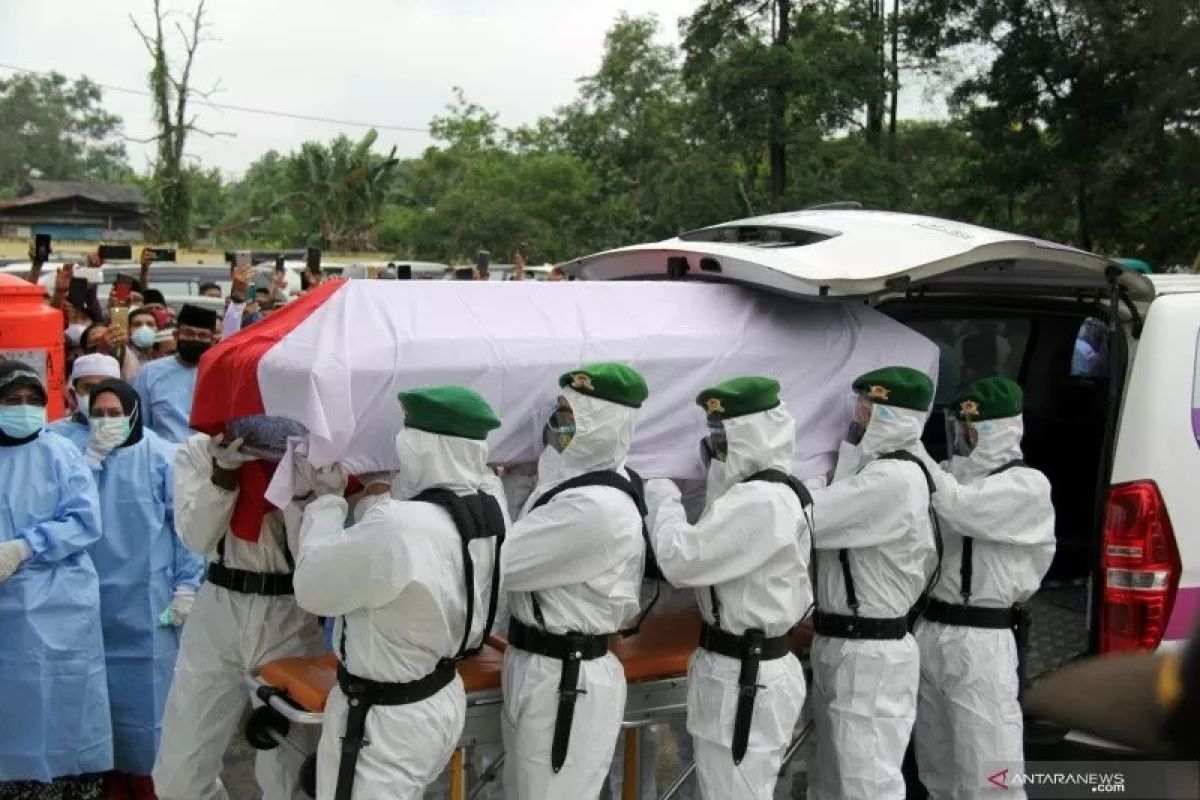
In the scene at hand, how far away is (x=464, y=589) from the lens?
3.82 metres

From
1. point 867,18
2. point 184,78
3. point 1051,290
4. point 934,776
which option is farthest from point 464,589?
point 184,78

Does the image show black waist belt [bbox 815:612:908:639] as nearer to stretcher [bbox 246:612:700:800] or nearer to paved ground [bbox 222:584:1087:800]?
stretcher [bbox 246:612:700:800]

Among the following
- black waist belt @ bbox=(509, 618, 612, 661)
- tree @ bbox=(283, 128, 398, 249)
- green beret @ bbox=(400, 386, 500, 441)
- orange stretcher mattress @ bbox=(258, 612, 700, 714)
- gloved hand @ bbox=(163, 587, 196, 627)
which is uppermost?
tree @ bbox=(283, 128, 398, 249)

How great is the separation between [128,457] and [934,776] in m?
3.49

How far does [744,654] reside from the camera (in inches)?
166

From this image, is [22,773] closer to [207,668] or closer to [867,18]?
[207,668]

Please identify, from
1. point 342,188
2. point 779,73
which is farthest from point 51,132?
point 779,73

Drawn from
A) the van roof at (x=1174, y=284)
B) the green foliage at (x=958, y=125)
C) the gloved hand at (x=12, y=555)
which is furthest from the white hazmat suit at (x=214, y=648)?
the green foliage at (x=958, y=125)

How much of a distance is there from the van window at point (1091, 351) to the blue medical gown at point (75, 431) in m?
4.25

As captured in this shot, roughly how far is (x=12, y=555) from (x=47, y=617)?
32 centimetres

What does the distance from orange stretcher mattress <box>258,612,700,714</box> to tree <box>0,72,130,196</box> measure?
249ft

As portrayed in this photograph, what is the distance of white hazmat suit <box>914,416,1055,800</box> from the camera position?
471 centimetres

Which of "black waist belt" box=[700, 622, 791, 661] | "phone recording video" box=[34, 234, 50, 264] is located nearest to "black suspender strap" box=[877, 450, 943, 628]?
"black waist belt" box=[700, 622, 791, 661]

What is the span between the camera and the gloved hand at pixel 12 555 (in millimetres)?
4977
